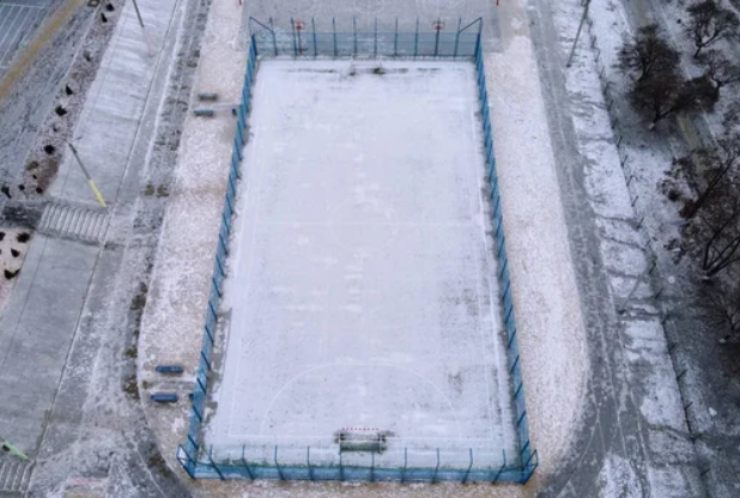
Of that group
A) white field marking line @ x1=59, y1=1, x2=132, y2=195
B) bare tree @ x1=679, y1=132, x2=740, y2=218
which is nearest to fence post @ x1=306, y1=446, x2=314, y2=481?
white field marking line @ x1=59, y1=1, x2=132, y2=195

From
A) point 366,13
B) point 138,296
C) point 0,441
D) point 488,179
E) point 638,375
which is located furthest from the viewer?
point 366,13

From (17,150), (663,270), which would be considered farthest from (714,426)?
(17,150)

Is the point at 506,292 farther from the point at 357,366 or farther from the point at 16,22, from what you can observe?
the point at 16,22

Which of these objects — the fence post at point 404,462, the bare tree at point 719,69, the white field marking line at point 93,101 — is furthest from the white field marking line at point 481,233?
the white field marking line at point 93,101

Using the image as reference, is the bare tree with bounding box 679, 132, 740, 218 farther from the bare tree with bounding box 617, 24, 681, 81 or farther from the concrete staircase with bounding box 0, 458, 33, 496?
the concrete staircase with bounding box 0, 458, 33, 496

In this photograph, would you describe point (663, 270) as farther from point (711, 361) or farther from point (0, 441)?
point (0, 441)

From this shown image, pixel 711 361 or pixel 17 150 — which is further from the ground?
pixel 17 150
